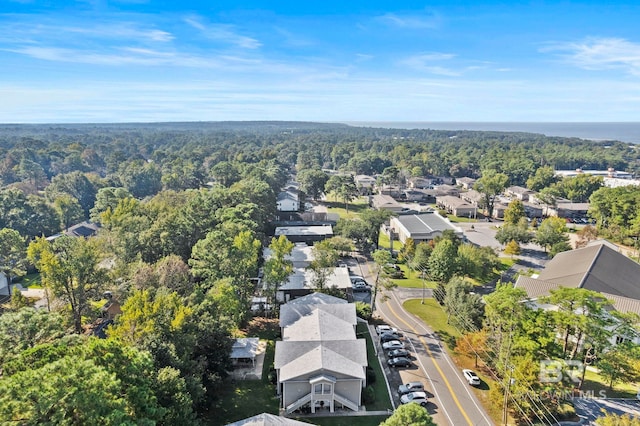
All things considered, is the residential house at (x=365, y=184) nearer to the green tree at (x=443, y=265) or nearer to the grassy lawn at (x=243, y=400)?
the green tree at (x=443, y=265)

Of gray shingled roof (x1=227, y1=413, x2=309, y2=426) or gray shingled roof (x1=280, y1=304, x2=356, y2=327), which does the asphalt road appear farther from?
gray shingled roof (x1=227, y1=413, x2=309, y2=426)

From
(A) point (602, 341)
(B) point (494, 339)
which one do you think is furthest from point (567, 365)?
(B) point (494, 339)

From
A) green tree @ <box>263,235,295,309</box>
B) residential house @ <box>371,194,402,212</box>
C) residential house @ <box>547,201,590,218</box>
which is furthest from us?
residential house @ <box>547,201,590,218</box>

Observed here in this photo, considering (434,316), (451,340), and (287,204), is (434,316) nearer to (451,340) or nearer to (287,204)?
(451,340)

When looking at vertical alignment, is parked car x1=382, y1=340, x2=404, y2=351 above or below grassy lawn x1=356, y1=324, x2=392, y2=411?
above

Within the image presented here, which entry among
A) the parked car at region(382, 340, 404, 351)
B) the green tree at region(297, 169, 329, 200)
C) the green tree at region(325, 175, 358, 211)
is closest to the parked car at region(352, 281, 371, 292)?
the parked car at region(382, 340, 404, 351)
